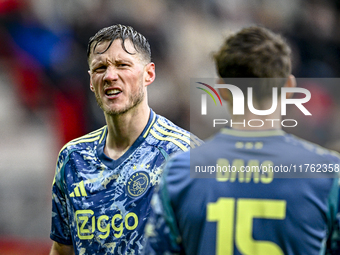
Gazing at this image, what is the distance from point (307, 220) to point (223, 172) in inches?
13.5

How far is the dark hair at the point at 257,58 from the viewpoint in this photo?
5.22 feet

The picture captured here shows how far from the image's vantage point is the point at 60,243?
2.83 meters

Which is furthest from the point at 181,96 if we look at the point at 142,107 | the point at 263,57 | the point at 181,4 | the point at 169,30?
the point at 263,57

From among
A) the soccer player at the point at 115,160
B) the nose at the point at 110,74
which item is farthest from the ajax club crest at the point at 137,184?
the nose at the point at 110,74

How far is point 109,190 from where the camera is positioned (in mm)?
2578

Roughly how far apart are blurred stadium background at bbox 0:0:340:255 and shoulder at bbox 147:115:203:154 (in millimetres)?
3160

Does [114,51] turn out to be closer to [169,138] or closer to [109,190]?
[169,138]

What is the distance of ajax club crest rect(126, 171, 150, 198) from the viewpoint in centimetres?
250

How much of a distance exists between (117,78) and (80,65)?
147 inches

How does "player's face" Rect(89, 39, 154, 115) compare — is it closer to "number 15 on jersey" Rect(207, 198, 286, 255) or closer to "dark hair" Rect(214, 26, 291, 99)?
"dark hair" Rect(214, 26, 291, 99)

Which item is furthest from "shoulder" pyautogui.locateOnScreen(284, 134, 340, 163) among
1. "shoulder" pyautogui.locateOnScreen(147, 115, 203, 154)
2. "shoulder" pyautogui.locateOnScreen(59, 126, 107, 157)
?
"shoulder" pyautogui.locateOnScreen(59, 126, 107, 157)

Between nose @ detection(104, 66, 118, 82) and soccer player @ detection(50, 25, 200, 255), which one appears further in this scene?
nose @ detection(104, 66, 118, 82)

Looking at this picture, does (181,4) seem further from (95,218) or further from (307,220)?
(307,220)

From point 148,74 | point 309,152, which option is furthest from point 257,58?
point 148,74
